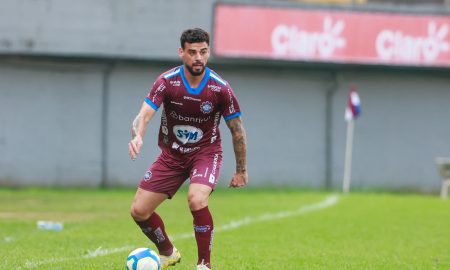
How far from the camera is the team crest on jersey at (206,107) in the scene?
10.1 m

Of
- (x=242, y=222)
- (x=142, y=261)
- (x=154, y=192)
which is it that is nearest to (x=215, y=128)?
(x=154, y=192)

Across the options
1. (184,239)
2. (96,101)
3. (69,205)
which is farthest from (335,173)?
(184,239)

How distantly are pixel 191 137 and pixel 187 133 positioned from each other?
0.19 ft

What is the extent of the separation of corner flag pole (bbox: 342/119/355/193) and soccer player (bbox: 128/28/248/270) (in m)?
20.3

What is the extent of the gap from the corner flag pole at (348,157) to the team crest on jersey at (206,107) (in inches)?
809

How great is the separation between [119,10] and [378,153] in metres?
8.83

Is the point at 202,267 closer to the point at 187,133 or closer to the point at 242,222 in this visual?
the point at 187,133

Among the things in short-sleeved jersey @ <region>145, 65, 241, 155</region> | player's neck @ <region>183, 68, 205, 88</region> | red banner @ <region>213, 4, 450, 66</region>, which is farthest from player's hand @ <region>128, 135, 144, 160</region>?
red banner @ <region>213, 4, 450, 66</region>

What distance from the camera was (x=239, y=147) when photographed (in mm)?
10422

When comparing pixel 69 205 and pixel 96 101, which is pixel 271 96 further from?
pixel 69 205

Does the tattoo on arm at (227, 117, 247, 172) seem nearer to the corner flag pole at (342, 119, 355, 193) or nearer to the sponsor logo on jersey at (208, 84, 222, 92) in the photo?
the sponsor logo on jersey at (208, 84, 222, 92)

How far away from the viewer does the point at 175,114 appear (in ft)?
33.4

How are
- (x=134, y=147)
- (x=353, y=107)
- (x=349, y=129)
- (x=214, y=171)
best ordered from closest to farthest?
1. (x=134, y=147)
2. (x=214, y=171)
3. (x=353, y=107)
4. (x=349, y=129)

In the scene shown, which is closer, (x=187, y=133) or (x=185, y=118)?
(x=185, y=118)
